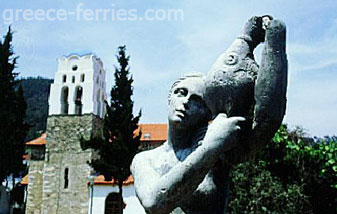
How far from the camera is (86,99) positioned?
3447 centimetres

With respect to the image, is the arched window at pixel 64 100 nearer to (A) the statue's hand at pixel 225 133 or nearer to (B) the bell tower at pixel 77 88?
(B) the bell tower at pixel 77 88

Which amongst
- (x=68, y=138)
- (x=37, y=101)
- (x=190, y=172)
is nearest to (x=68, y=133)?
(x=68, y=138)

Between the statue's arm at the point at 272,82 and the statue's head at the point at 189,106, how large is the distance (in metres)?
0.39

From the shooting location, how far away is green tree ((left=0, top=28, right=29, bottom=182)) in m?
30.5

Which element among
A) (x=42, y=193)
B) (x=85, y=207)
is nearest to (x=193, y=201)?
(x=85, y=207)

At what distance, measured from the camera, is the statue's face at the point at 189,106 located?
253 centimetres

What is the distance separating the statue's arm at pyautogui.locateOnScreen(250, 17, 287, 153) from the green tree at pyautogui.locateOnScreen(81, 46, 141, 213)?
2234 centimetres

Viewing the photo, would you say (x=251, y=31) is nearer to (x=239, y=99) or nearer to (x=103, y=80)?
(x=239, y=99)

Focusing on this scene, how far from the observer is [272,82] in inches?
86.7

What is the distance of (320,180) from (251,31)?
33.6ft

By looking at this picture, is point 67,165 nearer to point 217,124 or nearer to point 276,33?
point 217,124

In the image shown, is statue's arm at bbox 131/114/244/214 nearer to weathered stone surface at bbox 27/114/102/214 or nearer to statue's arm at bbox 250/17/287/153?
statue's arm at bbox 250/17/287/153

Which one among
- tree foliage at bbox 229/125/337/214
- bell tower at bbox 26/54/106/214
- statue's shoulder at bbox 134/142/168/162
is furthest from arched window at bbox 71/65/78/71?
statue's shoulder at bbox 134/142/168/162

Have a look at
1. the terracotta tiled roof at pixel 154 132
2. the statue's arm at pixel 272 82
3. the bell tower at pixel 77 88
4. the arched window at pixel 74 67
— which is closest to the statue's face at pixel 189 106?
the statue's arm at pixel 272 82
